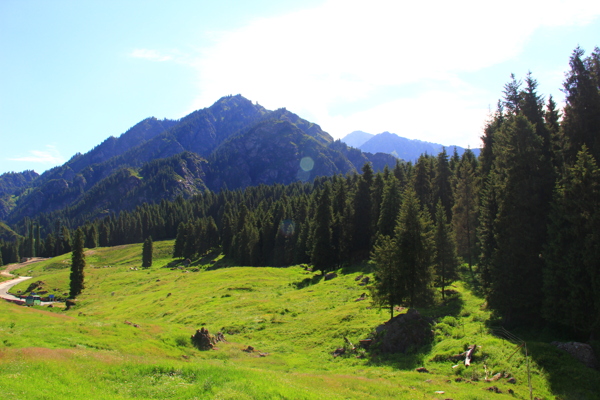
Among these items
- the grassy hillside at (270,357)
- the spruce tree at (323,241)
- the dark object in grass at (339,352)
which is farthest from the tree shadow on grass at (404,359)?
the spruce tree at (323,241)

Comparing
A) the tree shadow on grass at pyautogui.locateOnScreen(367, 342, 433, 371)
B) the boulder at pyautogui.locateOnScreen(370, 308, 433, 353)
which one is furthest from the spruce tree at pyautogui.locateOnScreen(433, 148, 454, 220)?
the tree shadow on grass at pyautogui.locateOnScreen(367, 342, 433, 371)

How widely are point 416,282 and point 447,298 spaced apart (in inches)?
373

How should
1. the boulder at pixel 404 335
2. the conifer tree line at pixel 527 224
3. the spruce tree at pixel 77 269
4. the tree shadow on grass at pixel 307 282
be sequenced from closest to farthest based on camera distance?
the conifer tree line at pixel 527 224 → the boulder at pixel 404 335 → the tree shadow on grass at pixel 307 282 → the spruce tree at pixel 77 269

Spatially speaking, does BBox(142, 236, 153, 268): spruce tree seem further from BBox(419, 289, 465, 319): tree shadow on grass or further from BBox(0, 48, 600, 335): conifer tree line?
BBox(419, 289, 465, 319): tree shadow on grass

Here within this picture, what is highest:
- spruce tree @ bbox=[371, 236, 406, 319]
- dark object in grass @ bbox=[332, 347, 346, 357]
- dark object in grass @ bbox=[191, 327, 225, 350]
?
spruce tree @ bbox=[371, 236, 406, 319]

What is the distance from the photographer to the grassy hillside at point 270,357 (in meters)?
15.9

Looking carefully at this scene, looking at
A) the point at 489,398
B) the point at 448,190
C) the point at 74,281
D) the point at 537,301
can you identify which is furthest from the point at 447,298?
the point at 74,281

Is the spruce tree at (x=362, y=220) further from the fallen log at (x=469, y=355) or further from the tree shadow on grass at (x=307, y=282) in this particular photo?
the fallen log at (x=469, y=355)

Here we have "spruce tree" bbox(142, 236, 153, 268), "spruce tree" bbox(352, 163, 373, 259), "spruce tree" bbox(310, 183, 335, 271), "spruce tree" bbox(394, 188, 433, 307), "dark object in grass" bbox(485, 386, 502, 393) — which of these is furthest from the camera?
"spruce tree" bbox(142, 236, 153, 268)

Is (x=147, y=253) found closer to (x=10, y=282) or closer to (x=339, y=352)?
(x=10, y=282)

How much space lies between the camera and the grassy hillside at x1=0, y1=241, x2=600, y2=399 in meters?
15.9

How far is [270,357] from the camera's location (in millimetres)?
29281

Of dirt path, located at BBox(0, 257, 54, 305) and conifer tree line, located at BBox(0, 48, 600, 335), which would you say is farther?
dirt path, located at BBox(0, 257, 54, 305)

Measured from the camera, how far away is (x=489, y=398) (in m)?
17.1
